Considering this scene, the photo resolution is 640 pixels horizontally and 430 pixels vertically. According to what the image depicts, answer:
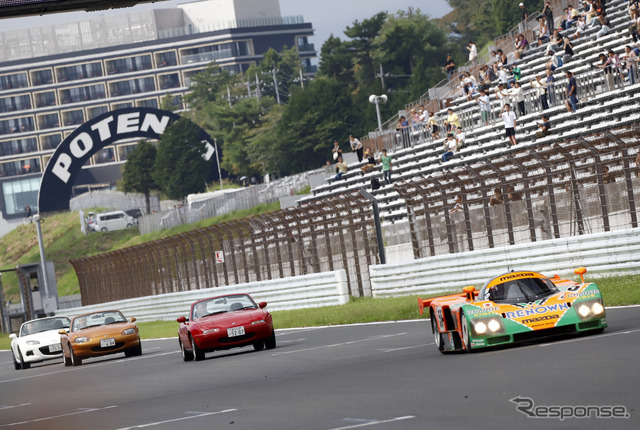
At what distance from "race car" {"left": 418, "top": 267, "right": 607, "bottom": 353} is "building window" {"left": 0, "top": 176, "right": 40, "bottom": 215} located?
152230 mm

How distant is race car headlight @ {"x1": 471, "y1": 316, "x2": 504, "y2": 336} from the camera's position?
13.9 m

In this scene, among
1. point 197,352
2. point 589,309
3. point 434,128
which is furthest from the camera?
point 434,128

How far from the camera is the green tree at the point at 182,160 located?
100 m

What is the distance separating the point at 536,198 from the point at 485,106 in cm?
1545

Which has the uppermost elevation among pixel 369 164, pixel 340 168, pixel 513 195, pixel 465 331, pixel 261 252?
pixel 340 168

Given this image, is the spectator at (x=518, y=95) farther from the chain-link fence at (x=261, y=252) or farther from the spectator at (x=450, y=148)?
the chain-link fence at (x=261, y=252)

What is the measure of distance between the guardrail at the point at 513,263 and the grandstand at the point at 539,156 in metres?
0.72

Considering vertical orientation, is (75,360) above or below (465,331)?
below

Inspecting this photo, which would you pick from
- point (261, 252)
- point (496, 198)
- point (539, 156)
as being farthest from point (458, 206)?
point (261, 252)

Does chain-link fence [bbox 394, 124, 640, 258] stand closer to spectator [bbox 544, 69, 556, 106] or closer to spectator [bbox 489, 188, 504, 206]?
spectator [bbox 489, 188, 504, 206]

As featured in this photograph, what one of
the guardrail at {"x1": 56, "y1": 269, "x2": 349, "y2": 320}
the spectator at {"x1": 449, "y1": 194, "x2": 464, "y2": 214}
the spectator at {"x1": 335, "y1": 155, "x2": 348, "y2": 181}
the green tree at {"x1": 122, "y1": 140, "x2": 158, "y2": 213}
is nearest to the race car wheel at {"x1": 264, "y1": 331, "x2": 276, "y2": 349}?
the spectator at {"x1": 449, "y1": 194, "x2": 464, "y2": 214}

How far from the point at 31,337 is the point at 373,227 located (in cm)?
865

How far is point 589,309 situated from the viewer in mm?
13898

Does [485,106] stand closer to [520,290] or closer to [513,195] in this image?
[513,195]
